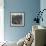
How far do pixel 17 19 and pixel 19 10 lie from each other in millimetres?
387

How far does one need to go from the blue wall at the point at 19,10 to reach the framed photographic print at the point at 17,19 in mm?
167

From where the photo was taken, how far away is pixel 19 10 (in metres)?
5.71

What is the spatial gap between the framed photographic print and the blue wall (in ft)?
0.55

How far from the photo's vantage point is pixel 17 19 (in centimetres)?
576

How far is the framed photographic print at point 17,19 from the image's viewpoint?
225 inches

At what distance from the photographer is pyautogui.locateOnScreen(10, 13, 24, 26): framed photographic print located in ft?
18.8

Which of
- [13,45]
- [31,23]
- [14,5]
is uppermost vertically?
[14,5]

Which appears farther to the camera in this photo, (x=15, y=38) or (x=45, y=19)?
(x=15, y=38)

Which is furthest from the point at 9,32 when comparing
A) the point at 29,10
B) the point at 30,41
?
the point at 30,41

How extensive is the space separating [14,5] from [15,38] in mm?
1386

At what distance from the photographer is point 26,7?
5727mm

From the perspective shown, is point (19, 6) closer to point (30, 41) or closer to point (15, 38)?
point (15, 38)

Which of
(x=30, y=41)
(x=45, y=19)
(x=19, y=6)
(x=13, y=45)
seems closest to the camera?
(x=30, y=41)

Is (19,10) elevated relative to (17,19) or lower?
elevated
